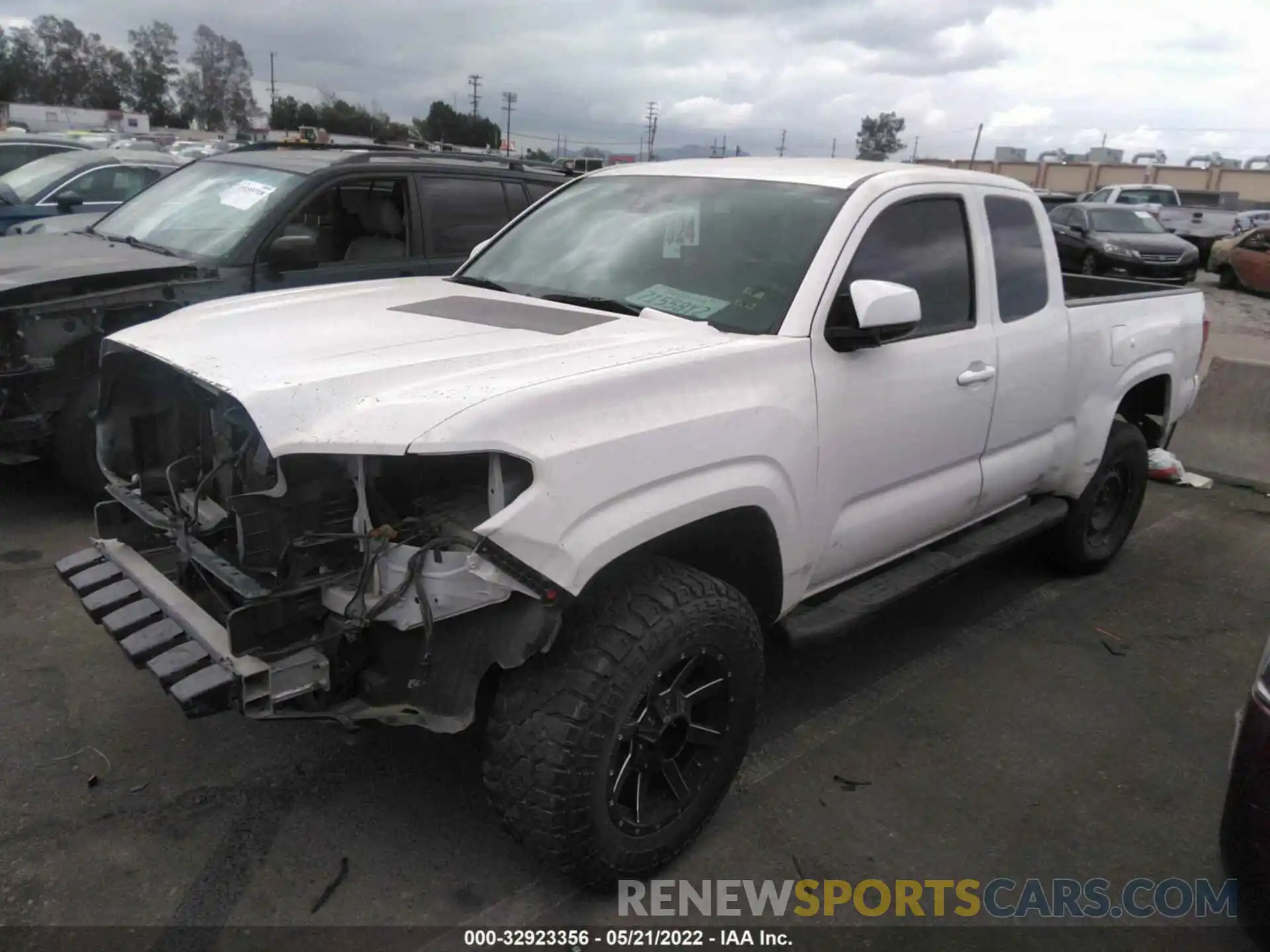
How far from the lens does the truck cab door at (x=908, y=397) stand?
3.19m

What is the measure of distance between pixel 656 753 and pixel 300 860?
3.57 ft

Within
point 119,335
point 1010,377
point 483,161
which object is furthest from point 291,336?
point 483,161

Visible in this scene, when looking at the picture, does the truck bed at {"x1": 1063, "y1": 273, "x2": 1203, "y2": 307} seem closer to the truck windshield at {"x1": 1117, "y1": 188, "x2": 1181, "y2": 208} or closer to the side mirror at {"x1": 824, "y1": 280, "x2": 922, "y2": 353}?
the side mirror at {"x1": 824, "y1": 280, "x2": 922, "y2": 353}

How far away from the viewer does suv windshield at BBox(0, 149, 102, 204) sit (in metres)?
10.5

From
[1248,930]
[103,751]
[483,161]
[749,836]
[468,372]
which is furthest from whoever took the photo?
[483,161]

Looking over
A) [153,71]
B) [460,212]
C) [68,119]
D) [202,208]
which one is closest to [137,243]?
[202,208]

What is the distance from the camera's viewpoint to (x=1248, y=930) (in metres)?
2.29

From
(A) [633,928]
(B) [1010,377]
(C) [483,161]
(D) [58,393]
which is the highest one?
(C) [483,161]

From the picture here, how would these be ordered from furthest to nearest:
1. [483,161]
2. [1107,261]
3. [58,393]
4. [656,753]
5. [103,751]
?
[1107,261], [483,161], [58,393], [103,751], [656,753]

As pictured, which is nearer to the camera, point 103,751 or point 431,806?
point 431,806

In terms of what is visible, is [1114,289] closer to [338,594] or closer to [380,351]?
[380,351]

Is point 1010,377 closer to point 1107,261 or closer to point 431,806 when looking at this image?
point 431,806

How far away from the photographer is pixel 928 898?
112 inches

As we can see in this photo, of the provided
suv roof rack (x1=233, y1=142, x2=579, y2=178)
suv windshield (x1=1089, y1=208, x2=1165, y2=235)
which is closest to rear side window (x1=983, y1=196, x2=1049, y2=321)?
suv roof rack (x1=233, y1=142, x2=579, y2=178)
